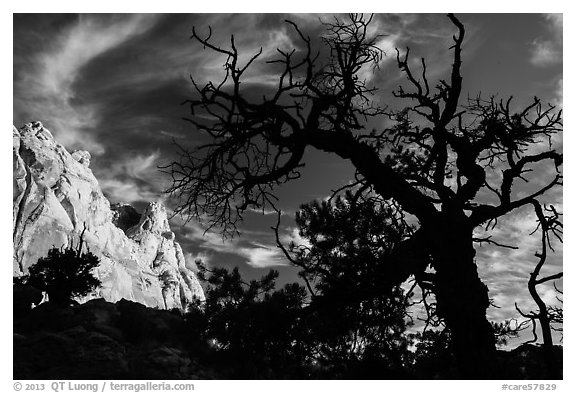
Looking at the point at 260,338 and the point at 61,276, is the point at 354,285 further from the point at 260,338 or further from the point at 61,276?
the point at 61,276

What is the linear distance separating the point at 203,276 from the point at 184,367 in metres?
1.54

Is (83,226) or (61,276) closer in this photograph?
(61,276)

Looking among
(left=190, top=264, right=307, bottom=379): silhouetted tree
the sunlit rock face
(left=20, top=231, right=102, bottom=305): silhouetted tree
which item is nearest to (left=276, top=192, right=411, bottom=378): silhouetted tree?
(left=190, top=264, right=307, bottom=379): silhouetted tree

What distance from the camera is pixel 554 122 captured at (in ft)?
16.8

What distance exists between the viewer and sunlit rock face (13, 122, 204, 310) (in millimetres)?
72750

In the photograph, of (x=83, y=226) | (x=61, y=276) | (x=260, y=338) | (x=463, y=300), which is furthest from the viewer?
(x=83, y=226)

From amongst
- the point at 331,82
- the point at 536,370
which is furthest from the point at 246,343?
the point at 331,82

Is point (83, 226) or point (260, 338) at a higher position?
point (83, 226)

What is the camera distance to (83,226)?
71562mm

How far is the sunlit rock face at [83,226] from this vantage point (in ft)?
239

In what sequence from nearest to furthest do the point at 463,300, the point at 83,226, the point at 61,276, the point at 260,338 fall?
the point at 463,300
the point at 260,338
the point at 61,276
the point at 83,226

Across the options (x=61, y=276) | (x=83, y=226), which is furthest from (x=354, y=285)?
(x=83, y=226)

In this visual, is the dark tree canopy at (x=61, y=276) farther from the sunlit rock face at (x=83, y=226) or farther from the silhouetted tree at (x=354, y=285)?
the sunlit rock face at (x=83, y=226)
